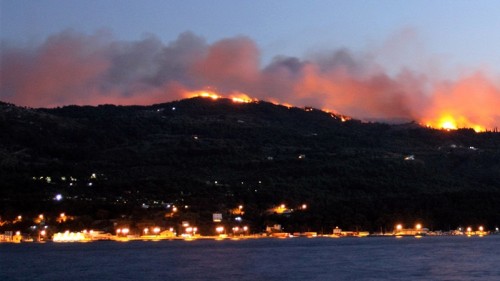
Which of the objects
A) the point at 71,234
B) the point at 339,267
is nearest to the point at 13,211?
the point at 71,234

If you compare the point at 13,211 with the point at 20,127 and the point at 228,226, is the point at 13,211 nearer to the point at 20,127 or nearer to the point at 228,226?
the point at 228,226

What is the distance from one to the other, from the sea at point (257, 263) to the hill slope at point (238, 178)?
20.8 m

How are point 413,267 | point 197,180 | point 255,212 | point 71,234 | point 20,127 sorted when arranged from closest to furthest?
point 413,267 → point 71,234 → point 255,212 → point 197,180 → point 20,127

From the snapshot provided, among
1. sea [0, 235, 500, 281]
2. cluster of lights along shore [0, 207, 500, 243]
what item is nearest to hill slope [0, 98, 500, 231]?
cluster of lights along shore [0, 207, 500, 243]

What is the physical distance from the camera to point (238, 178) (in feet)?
528

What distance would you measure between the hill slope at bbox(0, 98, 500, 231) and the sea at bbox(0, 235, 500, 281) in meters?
20.8

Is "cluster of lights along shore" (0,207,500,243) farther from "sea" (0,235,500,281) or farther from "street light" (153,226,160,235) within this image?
"sea" (0,235,500,281)

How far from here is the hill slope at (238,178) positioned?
137 meters

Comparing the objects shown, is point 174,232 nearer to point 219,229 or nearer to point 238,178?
point 219,229

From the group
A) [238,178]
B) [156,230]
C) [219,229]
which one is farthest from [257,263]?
[238,178]

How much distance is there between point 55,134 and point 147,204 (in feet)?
216

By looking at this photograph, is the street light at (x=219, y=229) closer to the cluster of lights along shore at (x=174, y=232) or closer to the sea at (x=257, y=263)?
the cluster of lights along shore at (x=174, y=232)

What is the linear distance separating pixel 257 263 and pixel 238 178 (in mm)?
74506

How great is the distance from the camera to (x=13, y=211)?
129 metres
